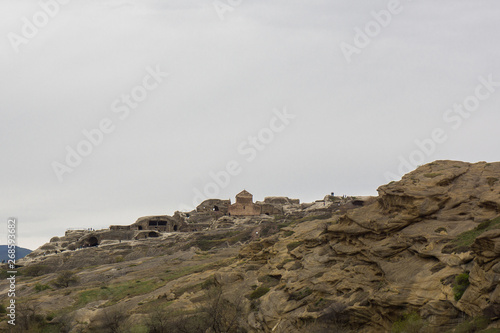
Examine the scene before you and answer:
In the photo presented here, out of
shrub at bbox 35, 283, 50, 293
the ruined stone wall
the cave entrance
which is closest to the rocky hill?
shrub at bbox 35, 283, 50, 293

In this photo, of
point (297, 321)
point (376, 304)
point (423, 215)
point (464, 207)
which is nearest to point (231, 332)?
point (297, 321)

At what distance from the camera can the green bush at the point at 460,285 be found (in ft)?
94.8

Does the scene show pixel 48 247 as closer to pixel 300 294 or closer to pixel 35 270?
pixel 35 270

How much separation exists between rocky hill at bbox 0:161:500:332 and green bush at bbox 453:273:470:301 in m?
0.06

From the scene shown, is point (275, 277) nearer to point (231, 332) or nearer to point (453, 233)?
point (231, 332)

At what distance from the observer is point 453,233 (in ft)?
119

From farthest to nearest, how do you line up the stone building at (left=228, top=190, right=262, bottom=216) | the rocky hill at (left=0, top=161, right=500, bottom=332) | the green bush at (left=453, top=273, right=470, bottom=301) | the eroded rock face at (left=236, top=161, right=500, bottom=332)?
the stone building at (left=228, top=190, right=262, bottom=216) → the rocky hill at (left=0, top=161, right=500, bottom=332) → the green bush at (left=453, top=273, right=470, bottom=301) → the eroded rock face at (left=236, top=161, right=500, bottom=332)

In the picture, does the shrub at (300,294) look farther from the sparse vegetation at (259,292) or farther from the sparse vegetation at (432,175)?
the sparse vegetation at (432,175)

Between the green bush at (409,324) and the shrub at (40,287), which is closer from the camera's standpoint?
the green bush at (409,324)

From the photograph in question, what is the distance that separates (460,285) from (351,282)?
9.66m

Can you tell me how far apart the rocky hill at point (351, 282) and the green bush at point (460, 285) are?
0.06 metres

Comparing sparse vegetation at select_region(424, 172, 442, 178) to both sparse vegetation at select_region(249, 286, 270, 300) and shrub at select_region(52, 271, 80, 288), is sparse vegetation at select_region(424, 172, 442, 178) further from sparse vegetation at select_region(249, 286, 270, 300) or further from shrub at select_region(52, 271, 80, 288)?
shrub at select_region(52, 271, 80, 288)

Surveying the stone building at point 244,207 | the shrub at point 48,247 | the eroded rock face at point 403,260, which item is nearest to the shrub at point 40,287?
the eroded rock face at point 403,260

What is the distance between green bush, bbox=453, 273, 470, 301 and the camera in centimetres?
2891
